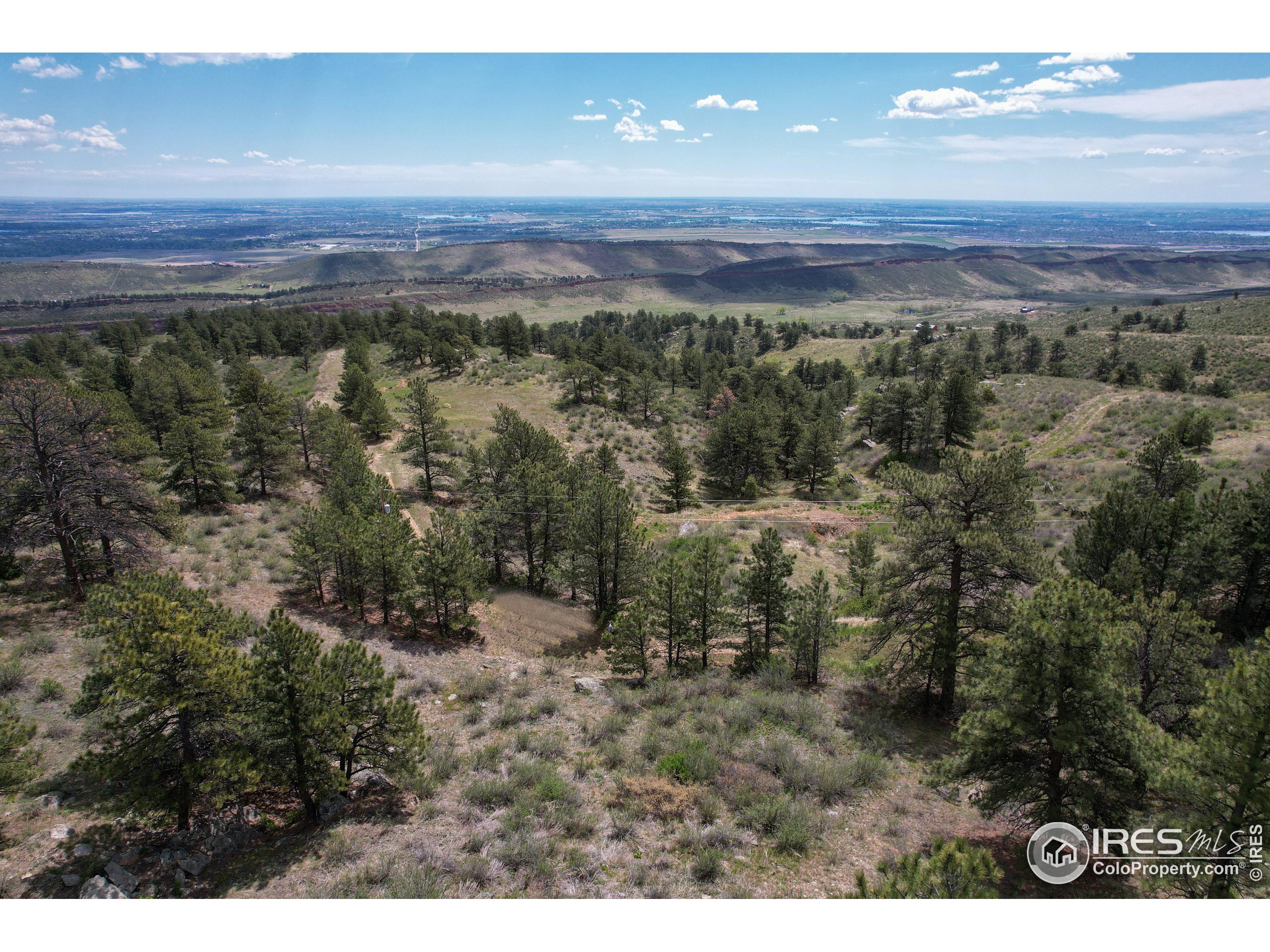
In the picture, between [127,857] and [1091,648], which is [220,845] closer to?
[127,857]

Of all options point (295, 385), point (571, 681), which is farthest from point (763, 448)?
point (295, 385)

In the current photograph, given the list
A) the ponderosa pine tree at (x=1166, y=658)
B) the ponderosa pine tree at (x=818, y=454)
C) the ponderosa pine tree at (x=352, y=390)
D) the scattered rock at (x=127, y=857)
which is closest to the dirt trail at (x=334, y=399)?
the ponderosa pine tree at (x=352, y=390)

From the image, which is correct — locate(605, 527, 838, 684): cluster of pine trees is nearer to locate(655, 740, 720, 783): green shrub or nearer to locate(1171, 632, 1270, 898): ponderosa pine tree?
locate(655, 740, 720, 783): green shrub

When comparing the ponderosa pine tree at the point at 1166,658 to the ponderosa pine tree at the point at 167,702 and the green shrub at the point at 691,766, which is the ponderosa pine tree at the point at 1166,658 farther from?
the ponderosa pine tree at the point at 167,702

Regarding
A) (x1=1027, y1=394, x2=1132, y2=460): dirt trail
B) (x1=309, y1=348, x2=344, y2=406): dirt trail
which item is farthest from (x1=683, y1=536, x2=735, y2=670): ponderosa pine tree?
(x1=1027, y1=394, x2=1132, y2=460): dirt trail

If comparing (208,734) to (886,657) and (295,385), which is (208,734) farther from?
(295,385)
